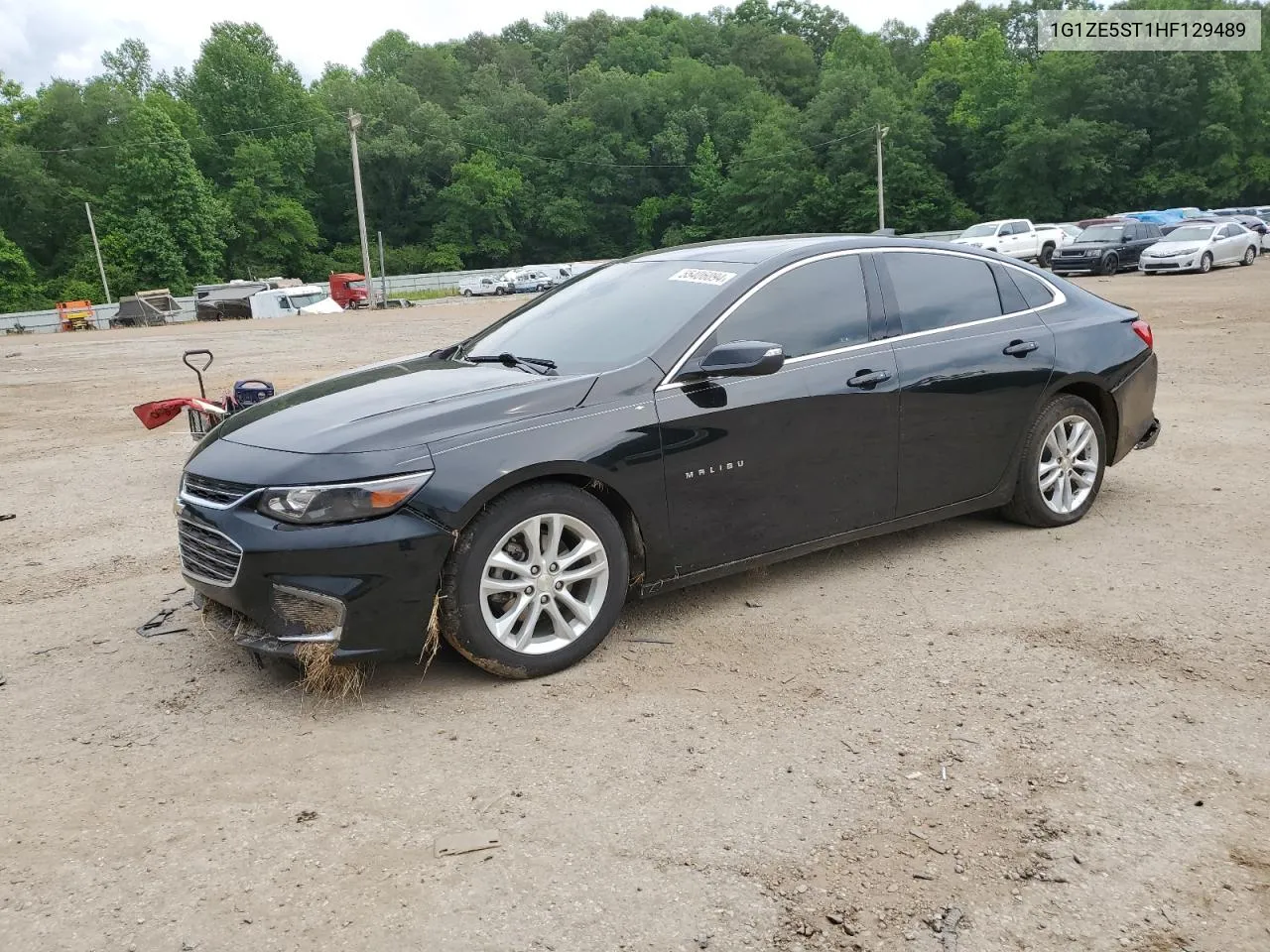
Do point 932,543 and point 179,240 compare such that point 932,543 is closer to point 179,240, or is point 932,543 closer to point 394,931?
point 394,931

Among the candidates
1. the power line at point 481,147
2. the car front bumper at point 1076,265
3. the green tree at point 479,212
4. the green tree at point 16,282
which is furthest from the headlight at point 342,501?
the green tree at point 479,212

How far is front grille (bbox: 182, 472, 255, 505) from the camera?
4004mm

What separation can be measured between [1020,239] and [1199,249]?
297 inches

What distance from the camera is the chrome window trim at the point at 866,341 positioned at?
4.53 metres

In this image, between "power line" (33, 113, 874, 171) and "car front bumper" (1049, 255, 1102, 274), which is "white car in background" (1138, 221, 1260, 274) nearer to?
"car front bumper" (1049, 255, 1102, 274)

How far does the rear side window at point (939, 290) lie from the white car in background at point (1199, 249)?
28.6 m

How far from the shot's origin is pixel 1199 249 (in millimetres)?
30672

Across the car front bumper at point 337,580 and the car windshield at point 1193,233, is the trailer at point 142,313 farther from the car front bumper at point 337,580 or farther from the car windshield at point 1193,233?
the car front bumper at point 337,580

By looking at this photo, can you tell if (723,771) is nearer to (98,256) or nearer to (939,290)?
(939,290)

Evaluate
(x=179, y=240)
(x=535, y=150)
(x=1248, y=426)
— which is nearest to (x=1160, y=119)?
(x=535, y=150)

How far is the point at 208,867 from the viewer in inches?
116

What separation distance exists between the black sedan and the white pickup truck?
109 ft

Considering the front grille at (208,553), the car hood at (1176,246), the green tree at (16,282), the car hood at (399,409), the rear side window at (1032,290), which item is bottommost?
the front grille at (208,553)

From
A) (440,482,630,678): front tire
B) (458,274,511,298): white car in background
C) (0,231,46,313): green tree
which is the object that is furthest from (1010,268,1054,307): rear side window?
(0,231,46,313): green tree
